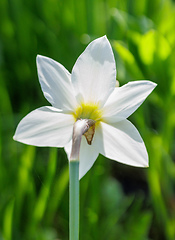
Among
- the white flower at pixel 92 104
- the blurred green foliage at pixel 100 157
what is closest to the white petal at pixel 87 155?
the white flower at pixel 92 104

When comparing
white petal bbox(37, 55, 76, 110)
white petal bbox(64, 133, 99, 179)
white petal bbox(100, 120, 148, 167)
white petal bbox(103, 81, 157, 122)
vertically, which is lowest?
white petal bbox(64, 133, 99, 179)

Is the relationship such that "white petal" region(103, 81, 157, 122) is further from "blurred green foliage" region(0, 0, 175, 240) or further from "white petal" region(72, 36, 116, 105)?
"blurred green foliage" region(0, 0, 175, 240)

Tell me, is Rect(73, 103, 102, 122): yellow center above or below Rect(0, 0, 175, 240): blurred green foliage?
above

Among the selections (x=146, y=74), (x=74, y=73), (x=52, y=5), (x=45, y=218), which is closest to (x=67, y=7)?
(x=52, y=5)

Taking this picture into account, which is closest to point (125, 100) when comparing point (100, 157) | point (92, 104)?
point (92, 104)

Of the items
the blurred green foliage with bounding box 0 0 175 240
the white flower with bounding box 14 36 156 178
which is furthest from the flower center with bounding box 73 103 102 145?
the blurred green foliage with bounding box 0 0 175 240

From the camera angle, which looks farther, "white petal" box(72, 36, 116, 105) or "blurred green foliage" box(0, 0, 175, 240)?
"blurred green foliage" box(0, 0, 175, 240)

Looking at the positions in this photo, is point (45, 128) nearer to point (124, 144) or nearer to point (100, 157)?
point (124, 144)

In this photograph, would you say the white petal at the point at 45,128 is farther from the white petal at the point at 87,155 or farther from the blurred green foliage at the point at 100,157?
the blurred green foliage at the point at 100,157
